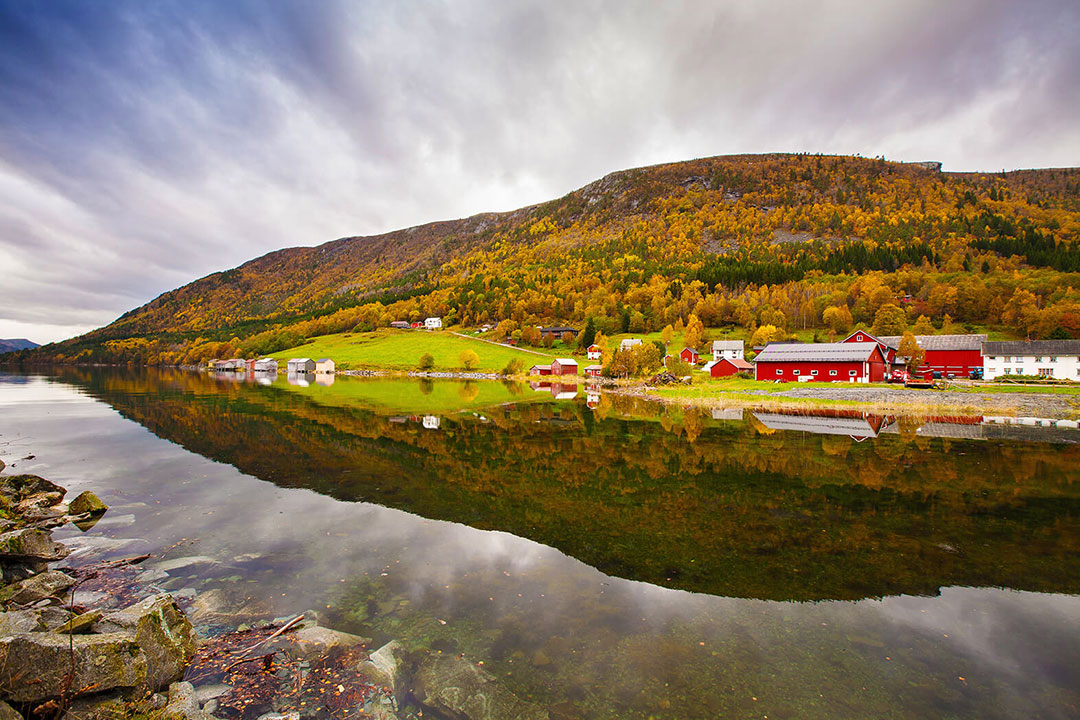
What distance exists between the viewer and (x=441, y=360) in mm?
127750

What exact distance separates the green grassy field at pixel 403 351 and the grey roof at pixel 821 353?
186 ft

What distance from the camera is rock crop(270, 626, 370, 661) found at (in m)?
8.55

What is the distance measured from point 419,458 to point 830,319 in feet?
392

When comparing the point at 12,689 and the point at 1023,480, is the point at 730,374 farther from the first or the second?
the point at 12,689

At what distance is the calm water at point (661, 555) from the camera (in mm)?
8164

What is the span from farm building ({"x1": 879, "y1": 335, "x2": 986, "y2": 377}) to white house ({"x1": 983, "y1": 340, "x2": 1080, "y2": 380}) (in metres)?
4.11

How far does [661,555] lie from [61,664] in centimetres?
1200

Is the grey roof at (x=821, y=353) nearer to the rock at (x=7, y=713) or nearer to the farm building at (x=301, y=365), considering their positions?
the rock at (x=7, y=713)

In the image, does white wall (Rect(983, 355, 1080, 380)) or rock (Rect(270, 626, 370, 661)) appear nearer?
rock (Rect(270, 626, 370, 661))

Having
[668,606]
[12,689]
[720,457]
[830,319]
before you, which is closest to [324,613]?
[12,689]

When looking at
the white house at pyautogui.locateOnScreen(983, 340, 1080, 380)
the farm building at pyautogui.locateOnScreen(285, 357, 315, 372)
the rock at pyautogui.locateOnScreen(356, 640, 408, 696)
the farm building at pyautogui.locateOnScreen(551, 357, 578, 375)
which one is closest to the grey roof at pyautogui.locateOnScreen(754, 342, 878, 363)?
the white house at pyautogui.locateOnScreen(983, 340, 1080, 380)

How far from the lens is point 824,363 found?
6856 centimetres

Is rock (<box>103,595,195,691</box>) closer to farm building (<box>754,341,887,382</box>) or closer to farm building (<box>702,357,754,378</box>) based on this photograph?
farm building (<box>754,341,887,382</box>)

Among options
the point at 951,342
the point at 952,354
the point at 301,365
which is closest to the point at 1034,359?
the point at 952,354
